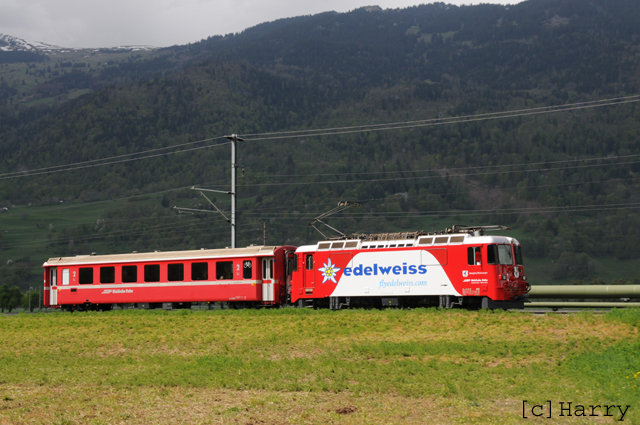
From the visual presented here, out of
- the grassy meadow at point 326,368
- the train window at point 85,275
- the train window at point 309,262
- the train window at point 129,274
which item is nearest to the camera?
the grassy meadow at point 326,368

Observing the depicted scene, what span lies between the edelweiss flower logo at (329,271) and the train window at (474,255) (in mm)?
7245

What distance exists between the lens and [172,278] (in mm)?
40500

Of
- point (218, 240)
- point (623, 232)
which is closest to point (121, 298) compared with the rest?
point (218, 240)

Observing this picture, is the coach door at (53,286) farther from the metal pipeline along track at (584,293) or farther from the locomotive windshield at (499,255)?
the metal pipeline along track at (584,293)

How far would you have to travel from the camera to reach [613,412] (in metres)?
13.0

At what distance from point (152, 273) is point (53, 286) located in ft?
30.8

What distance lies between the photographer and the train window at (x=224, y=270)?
38.7 metres

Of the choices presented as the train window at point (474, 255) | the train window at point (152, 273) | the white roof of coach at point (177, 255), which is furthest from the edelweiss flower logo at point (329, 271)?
the train window at point (152, 273)

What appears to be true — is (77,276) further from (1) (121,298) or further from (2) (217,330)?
(2) (217,330)

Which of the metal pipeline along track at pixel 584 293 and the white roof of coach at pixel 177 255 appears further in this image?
the metal pipeline along track at pixel 584 293

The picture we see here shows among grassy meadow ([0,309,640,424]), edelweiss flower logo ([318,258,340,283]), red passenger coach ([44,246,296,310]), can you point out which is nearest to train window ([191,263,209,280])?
red passenger coach ([44,246,296,310])

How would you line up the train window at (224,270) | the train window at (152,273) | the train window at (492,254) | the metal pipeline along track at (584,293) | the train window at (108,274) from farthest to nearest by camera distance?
1. the metal pipeline along track at (584,293)
2. the train window at (108,274)
3. the train window at (152,273)
4. the train window at (224,270)
5. the train window at (492,254)

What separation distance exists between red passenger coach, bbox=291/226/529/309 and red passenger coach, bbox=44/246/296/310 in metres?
2.28

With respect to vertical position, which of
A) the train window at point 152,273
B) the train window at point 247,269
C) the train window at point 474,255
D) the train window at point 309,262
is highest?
the train window at point 474,255
